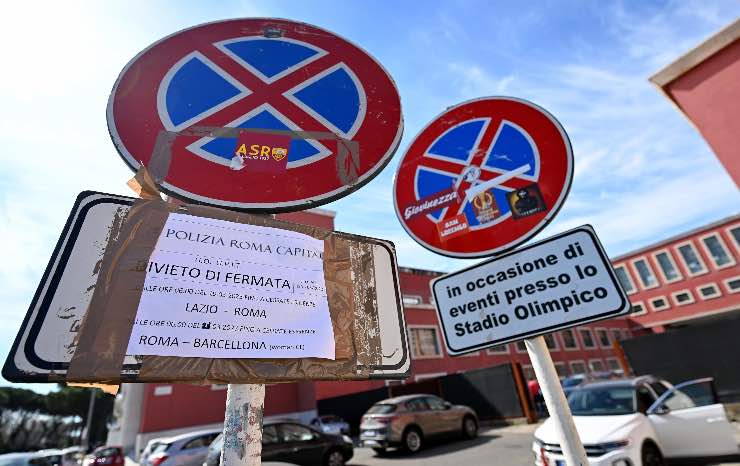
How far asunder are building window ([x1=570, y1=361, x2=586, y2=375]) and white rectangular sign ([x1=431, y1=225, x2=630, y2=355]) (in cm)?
3778

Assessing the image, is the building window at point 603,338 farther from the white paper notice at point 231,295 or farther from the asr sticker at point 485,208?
the white paper notice at point 231,295

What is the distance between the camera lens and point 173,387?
17766 millimetres

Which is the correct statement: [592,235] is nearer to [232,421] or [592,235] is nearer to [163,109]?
[232,421]

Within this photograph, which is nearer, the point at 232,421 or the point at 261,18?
the point at 232,421

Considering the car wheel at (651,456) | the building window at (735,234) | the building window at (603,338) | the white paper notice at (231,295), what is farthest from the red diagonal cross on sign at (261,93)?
the building window at (735,234)

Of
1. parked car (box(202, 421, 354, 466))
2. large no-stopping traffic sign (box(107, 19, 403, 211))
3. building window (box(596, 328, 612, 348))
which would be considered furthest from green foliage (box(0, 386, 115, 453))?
building window (box(596, 328, 612, 348))

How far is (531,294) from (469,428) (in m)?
11.9

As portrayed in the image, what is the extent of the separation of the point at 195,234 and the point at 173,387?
67.6ft

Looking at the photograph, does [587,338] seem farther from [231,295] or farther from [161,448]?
[231,295]

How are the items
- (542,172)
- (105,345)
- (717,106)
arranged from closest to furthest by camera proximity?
1. (105,345)
2. (542,172)
3. (717,106)

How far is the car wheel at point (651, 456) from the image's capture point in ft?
16.6

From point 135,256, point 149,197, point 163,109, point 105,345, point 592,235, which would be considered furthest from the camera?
point 592,235

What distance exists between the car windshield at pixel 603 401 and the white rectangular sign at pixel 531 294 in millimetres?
6024

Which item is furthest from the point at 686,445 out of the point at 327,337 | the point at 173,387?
the point at 173,387
